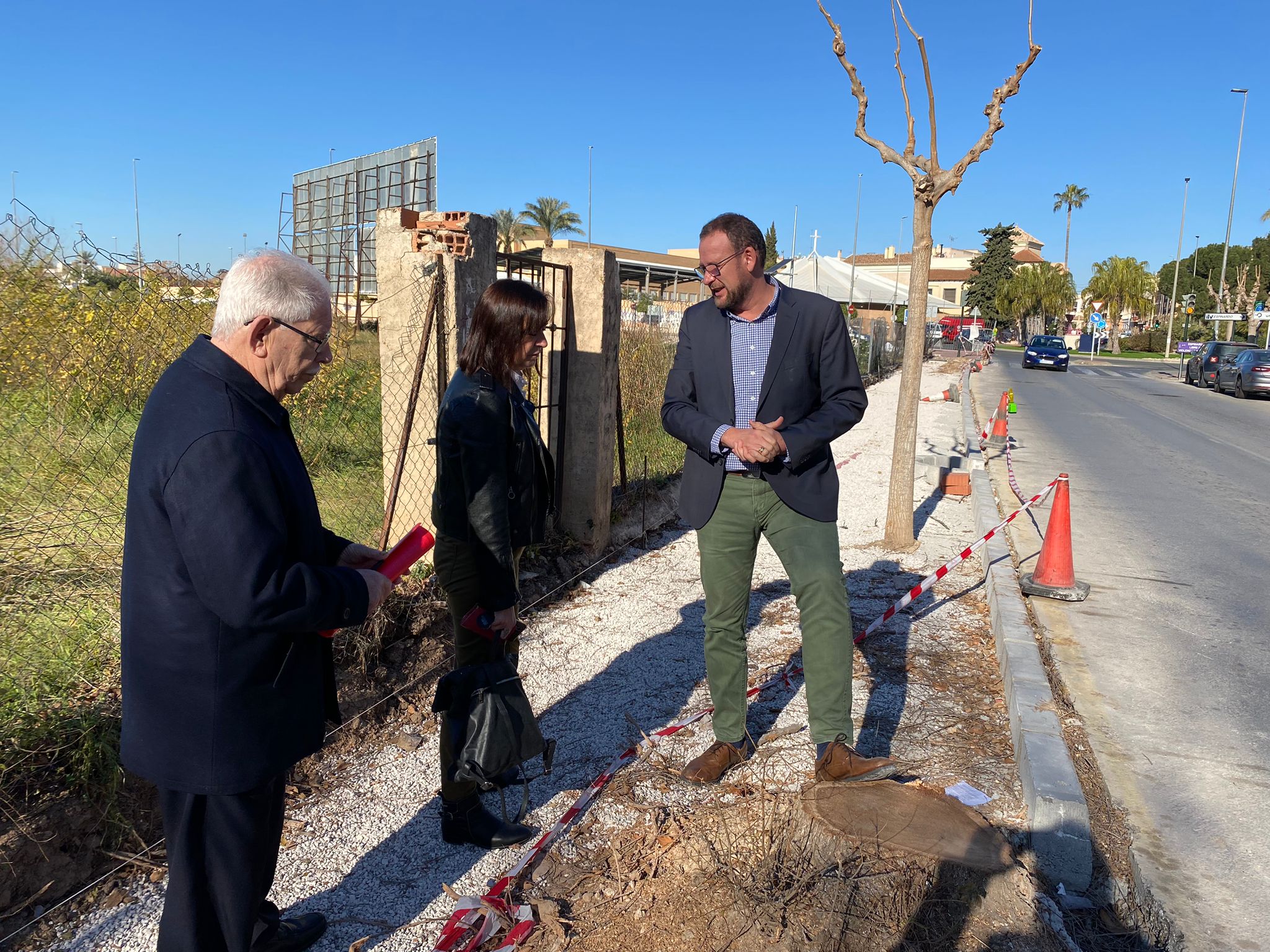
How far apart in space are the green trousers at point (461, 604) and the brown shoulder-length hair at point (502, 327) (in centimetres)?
61

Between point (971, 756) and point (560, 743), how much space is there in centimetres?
176

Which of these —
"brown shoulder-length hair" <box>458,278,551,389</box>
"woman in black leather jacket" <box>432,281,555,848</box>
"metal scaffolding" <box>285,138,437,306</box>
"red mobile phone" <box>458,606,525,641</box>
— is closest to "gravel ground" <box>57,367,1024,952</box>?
"woman in black leather jacket" <box>432,281,555,848</box>

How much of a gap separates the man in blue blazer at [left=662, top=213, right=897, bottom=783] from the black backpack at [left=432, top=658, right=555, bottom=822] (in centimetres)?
83

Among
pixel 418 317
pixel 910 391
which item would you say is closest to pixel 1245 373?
pixel 910 391

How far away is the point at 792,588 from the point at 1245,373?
2756cm

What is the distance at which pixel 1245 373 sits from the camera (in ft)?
81.9

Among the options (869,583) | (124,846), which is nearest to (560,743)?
(124,846)

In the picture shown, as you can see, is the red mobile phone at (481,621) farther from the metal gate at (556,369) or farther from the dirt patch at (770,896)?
the metal gate at (556,369)

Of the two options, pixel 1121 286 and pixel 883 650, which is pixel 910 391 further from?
pixel 1121 286

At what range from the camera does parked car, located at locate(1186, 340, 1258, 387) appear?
1107 inches

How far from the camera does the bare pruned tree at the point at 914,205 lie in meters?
6.54

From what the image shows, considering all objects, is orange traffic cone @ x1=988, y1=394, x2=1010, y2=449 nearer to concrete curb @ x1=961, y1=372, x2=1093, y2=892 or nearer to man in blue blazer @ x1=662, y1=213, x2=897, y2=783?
concrete curb @ x1=961, y1=372, x2=1093, y2=892

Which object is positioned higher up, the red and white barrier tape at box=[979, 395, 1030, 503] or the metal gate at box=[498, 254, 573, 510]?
the metal gate at box=[498, 254, 573, 510]

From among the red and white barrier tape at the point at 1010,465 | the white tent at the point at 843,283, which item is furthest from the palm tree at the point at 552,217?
the red and white barrier tape at the point at 1010,465
